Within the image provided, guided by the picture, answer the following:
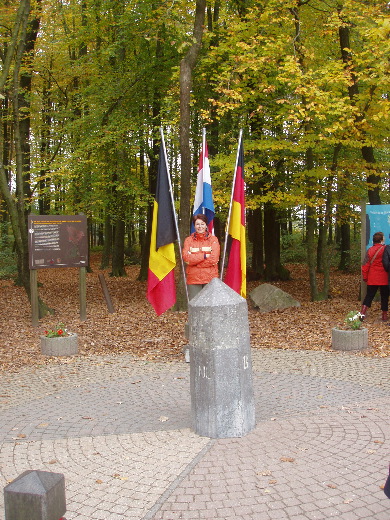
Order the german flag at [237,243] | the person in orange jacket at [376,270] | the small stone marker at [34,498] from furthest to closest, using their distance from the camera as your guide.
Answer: the person in orange jacket at [376,270]
the german flag at [237,243]
the small stone marker at [34,498]

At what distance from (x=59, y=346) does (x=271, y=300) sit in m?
6.67

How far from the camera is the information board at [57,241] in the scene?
1235 centimetres

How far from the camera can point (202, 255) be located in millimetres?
8289

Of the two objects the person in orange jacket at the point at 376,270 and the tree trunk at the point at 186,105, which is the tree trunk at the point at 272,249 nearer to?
the tree trunk at the point at 186,105

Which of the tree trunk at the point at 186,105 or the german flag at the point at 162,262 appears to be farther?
the tree trunk at the point at 186,105

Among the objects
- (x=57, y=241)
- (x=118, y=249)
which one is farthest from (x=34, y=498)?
(x=118, y=249)

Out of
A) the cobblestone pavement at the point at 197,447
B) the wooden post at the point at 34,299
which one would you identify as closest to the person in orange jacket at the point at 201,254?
the cobblestone pavement at the point at 197,447

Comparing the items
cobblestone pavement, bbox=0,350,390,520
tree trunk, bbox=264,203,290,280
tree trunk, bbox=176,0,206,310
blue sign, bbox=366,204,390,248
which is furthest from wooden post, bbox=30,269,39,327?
tree trunk, bbox=264,203,290,280

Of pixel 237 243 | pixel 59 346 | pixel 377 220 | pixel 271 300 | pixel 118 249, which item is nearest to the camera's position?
pixel 237 243

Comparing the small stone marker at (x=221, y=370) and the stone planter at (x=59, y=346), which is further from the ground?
the small stone marker at (x=221, y=370)

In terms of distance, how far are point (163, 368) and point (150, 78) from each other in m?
11.5

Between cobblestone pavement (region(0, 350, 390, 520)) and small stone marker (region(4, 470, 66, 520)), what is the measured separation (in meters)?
1.28

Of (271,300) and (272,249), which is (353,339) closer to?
(271,300)

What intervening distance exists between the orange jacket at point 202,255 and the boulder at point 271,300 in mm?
6116
